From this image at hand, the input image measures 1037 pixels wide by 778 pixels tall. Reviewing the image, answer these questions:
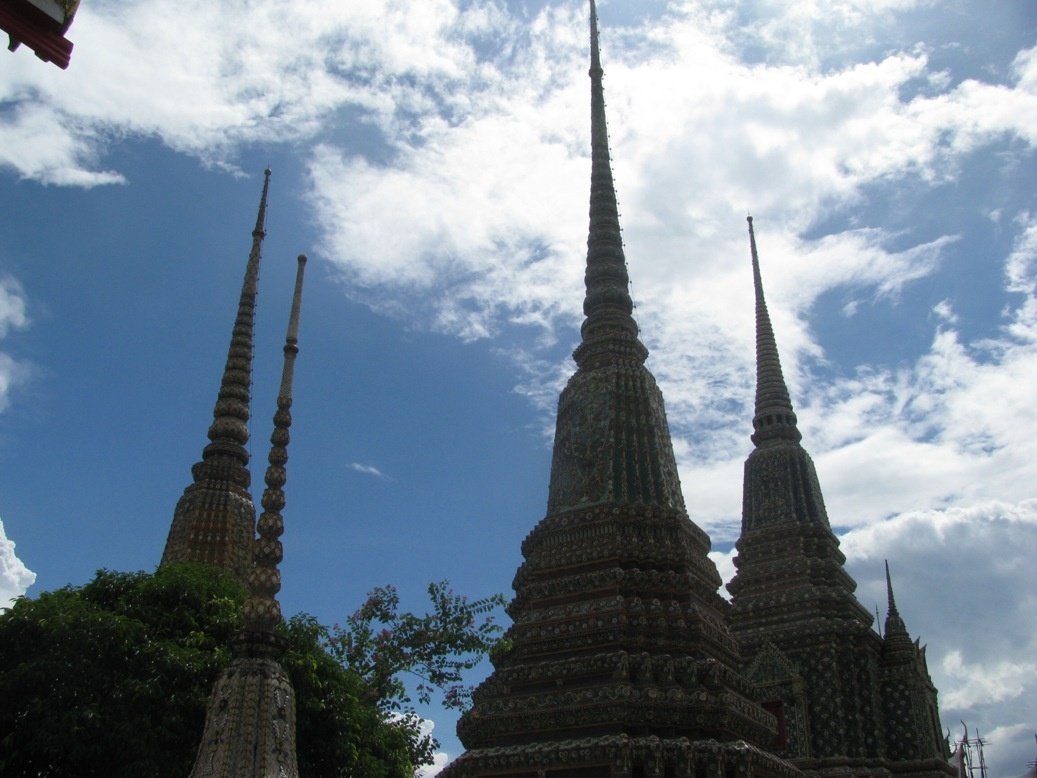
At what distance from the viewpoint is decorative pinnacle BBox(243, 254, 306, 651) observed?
11.3 metres

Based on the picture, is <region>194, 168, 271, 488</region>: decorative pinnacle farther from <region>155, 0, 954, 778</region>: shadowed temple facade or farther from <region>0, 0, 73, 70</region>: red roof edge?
<region>0, 0, 73, 70</region>: red roof edge

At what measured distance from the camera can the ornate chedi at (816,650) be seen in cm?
3041

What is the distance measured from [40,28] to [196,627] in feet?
43.1

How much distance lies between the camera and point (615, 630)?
20594 millimetres

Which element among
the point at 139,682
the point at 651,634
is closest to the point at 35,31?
the point at 139,682

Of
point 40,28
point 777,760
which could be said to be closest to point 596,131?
point 777,760

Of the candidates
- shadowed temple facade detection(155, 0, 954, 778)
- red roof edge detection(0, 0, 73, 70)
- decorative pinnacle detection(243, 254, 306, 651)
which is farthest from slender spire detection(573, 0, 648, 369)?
red roof edge detection(0, 0, 73, 70)

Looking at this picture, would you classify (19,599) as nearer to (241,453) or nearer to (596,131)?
(241,453)

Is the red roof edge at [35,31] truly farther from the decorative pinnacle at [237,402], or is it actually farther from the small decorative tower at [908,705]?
the small decorative tower at [908,705]

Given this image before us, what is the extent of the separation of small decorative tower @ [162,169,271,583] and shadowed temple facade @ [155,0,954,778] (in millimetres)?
70

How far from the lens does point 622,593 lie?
21516 mm

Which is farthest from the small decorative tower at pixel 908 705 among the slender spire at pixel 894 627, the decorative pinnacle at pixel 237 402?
the decorative pinnacle at pixel 237 402

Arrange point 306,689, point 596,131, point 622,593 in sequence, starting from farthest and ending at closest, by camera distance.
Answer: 1. point 596,131
2. point 622,593
3. point 306,689

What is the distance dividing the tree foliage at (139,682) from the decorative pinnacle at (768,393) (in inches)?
903
